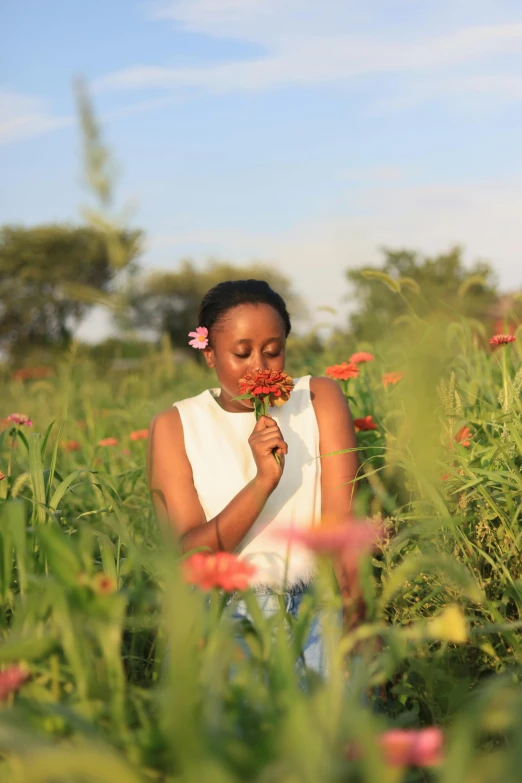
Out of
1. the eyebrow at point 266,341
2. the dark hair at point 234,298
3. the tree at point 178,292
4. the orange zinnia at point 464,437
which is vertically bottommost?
the orange zinnia at point 464,437

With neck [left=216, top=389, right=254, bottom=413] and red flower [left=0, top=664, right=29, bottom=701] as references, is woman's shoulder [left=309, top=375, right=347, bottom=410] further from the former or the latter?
red flower [left=0, top=664, right=29, bottom=701]

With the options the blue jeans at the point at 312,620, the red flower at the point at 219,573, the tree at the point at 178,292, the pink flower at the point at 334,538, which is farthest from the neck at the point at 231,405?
the tree at the point at 178,292

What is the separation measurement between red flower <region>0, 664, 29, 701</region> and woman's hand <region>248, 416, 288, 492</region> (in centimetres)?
95

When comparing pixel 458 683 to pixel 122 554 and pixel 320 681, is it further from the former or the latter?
pixel 122 554

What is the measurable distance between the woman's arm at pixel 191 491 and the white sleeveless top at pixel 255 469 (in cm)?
3

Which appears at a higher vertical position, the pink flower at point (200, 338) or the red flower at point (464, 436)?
the pink flower at point (200, 338)

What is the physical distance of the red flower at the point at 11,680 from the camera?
46.9 inches

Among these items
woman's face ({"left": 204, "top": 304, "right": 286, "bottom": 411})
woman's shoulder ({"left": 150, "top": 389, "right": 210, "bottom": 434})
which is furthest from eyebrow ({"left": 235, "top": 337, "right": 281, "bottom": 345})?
woman's shoulder ({"left": 150, "top": 389, "right": 210, "bottom": 434})

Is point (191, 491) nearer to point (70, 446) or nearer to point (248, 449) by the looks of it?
point (248, 449)

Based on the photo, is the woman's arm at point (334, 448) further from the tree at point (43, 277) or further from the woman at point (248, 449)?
the tree at point (43, 277)

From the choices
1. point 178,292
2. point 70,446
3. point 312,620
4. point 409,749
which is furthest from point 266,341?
point 178,292

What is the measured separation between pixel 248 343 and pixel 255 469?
374mm

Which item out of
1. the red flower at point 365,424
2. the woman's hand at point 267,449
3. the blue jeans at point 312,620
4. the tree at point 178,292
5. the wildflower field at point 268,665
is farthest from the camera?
the tree at point 178,292

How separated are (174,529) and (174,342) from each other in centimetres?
3324
